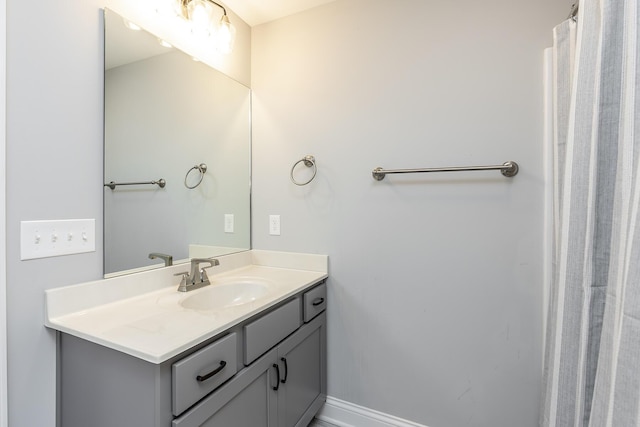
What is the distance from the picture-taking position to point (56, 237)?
3.21 ft

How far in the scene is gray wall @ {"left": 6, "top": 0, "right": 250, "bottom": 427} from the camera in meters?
0.89

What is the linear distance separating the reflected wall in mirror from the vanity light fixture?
16cm

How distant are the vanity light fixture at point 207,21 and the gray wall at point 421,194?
0.32 meters

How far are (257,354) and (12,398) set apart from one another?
2.40ft

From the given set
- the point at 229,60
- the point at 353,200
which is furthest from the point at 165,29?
the point at 353,200

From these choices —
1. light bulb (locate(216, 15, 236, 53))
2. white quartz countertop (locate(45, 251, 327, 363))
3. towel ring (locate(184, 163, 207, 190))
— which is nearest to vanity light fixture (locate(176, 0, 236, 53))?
light bulb (locate(216, 15, 236, 53))

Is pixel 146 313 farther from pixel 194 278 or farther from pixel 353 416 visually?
pixel 353 416

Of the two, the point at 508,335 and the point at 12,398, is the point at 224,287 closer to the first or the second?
the point at 12,398

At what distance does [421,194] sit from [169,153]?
49.6 inches

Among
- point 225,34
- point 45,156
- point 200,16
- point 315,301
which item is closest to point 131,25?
point 200,16

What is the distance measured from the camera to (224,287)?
4.83ft

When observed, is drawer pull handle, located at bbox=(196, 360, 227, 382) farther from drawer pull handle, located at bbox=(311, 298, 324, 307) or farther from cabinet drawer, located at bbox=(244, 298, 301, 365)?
drawer pull handle, located at bbox=(311, 298, 324, 307)

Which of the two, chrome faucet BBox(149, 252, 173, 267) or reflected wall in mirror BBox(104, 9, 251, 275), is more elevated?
reflected wall in mirror BBox(104, 9, 251, 275)

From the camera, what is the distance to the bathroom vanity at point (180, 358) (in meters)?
0.79
